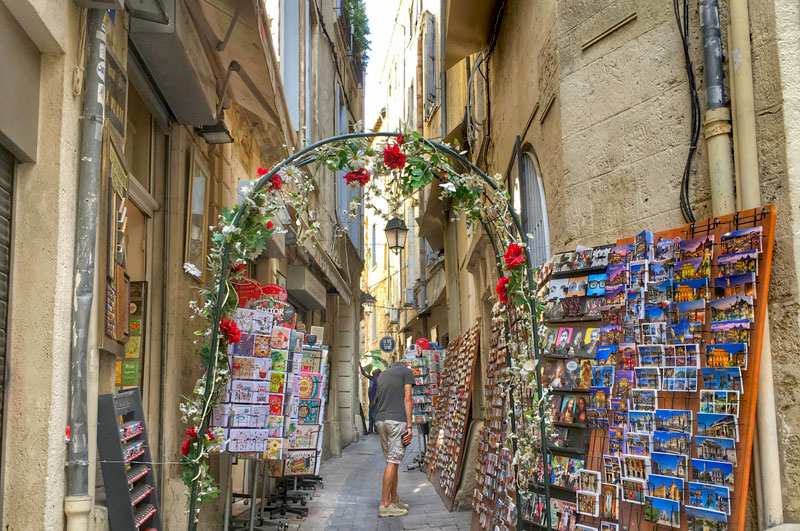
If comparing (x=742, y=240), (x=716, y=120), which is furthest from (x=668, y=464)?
(x=716, y=120)

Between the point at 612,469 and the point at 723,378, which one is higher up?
the point at 723,378

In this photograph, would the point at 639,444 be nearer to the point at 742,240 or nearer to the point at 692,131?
the point at 742,240

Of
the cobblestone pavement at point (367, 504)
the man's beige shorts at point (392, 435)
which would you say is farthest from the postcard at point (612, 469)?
the man's beige shorts at point (392, 435)

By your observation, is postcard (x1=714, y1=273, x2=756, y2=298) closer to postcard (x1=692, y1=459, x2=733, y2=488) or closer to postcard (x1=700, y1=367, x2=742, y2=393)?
postcard (x1=700, y1=367, x2=742, y2=393)

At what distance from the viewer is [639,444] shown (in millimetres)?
3875

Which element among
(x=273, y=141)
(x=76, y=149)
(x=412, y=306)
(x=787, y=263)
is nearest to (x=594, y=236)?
(x=787, y=263)

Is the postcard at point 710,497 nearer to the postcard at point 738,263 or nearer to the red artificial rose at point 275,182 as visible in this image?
the postcard at point 738,263

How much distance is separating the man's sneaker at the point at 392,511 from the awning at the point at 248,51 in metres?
4.09

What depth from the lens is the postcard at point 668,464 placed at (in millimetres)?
3639

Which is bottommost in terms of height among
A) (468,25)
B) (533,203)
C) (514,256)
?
(514,256)

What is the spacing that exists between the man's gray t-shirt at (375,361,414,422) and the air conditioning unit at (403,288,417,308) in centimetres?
1612

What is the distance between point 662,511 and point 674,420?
44cm

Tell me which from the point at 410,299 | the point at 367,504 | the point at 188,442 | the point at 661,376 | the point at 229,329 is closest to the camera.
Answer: the point at 661,376

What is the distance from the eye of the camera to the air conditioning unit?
24.8 meters
